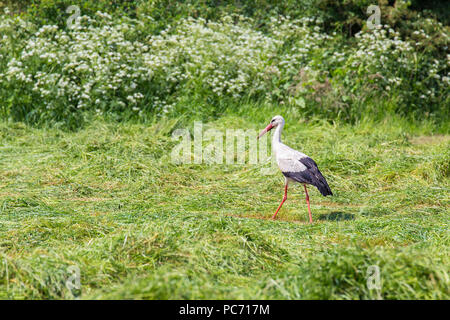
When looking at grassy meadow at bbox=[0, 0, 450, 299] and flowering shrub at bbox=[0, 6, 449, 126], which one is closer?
grassy meadow at bbox=[0, 0, 450, 299]

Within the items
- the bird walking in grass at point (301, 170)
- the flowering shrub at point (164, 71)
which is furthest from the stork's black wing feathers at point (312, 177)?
the flowering shrub at point (164, 71)

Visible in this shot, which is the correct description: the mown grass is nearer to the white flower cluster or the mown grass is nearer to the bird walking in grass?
the bird walking in grass

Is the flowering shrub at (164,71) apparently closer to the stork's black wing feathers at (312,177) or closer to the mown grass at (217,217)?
the mown grass at (217,217)

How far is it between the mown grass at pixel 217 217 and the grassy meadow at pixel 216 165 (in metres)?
0.02

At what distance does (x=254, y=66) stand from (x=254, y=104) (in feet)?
2.64

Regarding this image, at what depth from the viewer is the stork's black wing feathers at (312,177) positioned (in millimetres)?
5496

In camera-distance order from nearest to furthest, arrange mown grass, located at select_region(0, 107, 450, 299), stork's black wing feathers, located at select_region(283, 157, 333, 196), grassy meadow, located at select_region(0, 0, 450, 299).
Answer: mown grass, located at select_region(0, 107, 450, 299) → grassy meadow, located at select_region(0, 0, 450, 299) → stork's black wing feathers, located at select_region(283, 157, 333, 196)

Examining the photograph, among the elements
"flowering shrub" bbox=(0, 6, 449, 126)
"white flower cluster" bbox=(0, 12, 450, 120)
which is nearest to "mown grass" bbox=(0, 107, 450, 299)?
"flowering shrub" bbox=(0, 6, 449, 126)

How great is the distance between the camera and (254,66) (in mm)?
10164

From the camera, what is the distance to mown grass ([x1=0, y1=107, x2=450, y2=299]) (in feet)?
10.6

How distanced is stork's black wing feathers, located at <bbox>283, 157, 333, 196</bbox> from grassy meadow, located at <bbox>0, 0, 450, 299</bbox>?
34 centimetres

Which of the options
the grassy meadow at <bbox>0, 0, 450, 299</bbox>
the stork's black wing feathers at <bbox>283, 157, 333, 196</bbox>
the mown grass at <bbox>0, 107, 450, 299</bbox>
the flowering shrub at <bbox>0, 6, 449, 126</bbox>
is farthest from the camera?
the flowering shrub at <bbox>0, 6, 449, 126</bbox>
